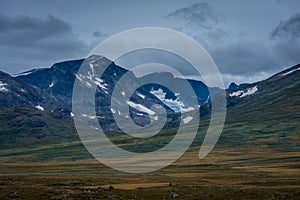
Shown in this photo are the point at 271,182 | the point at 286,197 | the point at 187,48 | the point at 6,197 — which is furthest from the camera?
the point at 187,48

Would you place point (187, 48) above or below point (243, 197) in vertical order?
above

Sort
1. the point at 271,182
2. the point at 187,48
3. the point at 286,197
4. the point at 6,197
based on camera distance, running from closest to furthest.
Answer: the point at 286,197 → the point at 6,197 → the point at 271,182 → the point at 187,48

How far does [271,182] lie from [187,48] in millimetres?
70265

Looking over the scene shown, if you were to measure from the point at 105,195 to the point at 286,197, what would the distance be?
88.1ft

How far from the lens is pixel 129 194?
6869cm

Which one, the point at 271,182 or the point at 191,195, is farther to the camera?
the point at 271,182

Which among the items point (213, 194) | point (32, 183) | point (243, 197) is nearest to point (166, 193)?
point (213, 194)

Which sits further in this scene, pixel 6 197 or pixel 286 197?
pixel 6 197

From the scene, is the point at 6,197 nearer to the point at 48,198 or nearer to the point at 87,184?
the point at 48,198

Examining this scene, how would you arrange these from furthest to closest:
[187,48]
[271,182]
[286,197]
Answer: [187,48] < [271,182] < [286,197]

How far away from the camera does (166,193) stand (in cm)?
6938

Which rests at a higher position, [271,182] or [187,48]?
[187,48]

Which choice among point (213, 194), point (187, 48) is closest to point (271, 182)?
point (213, 194)

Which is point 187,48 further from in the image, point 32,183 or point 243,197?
point 243,197
